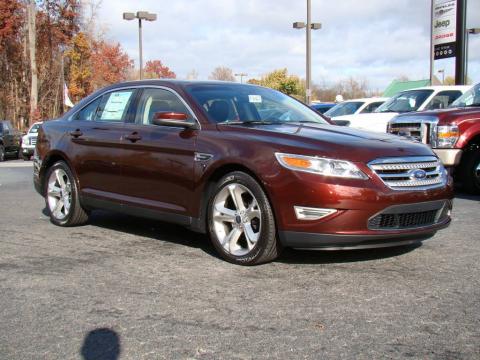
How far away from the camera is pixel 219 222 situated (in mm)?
4953

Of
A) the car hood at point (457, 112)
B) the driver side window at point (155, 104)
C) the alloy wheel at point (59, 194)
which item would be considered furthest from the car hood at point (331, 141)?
the car hood at point (457, 112)

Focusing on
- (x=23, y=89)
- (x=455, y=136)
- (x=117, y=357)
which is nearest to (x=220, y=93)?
(x=117, y=357)

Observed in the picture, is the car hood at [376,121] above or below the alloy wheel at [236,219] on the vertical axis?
above

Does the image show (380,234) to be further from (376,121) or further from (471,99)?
(376,121)

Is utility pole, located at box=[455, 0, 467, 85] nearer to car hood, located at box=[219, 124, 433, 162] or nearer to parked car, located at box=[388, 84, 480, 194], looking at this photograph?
parked car, located at box=[388, 84, 480, 194]

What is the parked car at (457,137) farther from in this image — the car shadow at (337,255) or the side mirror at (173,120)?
the side mirror at (173,120)

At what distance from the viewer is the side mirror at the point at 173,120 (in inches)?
201

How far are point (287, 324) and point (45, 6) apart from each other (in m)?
42.4

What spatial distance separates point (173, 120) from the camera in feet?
16.8

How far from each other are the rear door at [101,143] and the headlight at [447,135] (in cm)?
498

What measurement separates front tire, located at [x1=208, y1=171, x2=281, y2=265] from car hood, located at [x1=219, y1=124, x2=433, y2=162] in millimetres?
374

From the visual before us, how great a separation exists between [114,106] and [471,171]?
560 cm

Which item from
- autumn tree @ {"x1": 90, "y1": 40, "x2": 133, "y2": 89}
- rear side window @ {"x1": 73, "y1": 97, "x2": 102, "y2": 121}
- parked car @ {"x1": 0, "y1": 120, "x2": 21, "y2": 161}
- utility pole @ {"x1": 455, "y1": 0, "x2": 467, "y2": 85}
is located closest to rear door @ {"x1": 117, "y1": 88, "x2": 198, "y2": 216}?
rear side window @ {"x1": 73, "y1": 97, "x2": 102, "y2": 121}

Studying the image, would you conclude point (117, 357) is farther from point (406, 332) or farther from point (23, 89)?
point (23, 89)
